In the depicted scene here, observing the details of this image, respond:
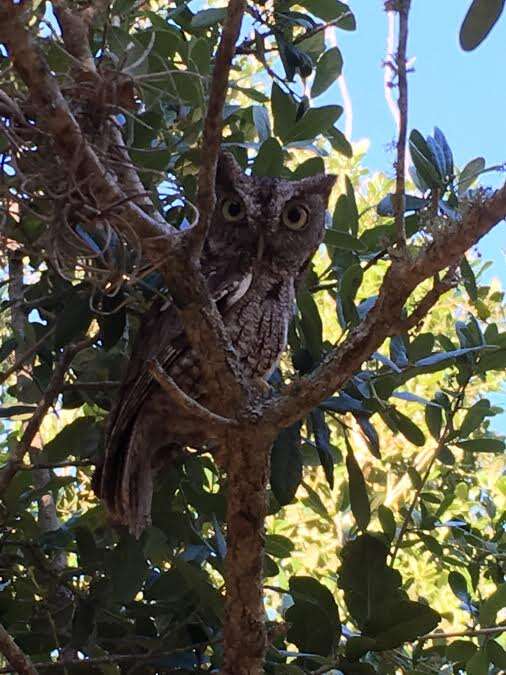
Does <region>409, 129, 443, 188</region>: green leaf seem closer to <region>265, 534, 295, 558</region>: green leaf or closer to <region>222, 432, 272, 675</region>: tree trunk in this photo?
<region>222, 432, 272, 675</region>: tree trunk

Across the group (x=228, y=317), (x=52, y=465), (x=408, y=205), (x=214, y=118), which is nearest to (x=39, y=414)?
(x=52, y=465)

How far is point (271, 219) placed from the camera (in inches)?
78.7

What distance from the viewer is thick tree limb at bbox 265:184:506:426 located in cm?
106

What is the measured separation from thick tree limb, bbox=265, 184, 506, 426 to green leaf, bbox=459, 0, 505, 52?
165 millimetres

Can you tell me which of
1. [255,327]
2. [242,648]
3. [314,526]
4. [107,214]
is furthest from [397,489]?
[107,214]

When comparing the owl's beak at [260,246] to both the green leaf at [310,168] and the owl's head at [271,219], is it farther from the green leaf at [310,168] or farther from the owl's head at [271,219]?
the green leaf at [310,168]

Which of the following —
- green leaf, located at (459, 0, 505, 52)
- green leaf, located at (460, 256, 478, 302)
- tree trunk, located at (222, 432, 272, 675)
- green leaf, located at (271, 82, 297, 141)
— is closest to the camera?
green leaf, located at (459, 0, 505, 52)

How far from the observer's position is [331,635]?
1.40m

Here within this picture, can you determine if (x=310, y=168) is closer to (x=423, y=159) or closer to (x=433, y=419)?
(x=423, y=159)

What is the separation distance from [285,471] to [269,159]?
0.55 meters

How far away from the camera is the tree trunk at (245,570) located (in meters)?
1.27

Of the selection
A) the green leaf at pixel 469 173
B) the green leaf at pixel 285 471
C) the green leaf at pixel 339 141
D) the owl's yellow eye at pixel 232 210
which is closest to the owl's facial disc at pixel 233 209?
the owl's yellow eye at pixel 232 210

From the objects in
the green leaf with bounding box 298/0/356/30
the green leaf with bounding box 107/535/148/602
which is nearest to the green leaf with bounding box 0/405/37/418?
the green leaf with bounding box 107/535/148/602

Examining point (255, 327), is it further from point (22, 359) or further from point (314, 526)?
point (314, 526)
